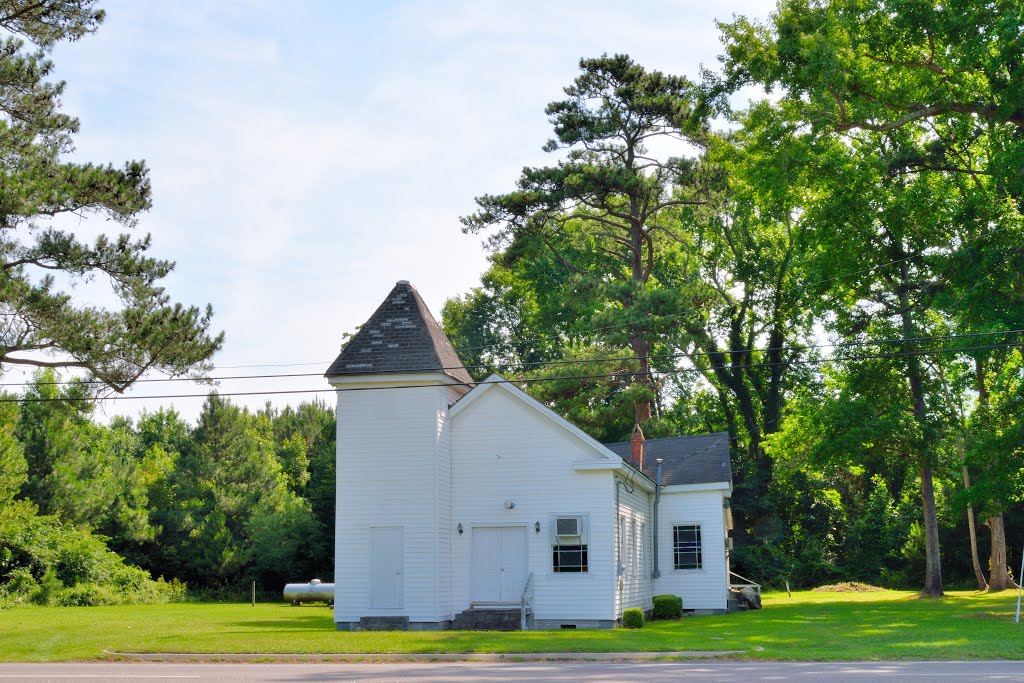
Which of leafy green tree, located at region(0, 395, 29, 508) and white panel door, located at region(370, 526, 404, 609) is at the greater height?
leafy green tree, located at region(0, 395, 29, 508)

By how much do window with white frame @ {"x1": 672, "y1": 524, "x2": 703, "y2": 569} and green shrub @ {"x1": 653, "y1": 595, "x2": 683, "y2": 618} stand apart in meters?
2.28

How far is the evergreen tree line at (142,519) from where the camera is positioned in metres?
37.8

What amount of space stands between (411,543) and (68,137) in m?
12.3

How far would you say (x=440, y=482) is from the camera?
82.0ft

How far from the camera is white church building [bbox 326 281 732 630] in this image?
24.6 metres

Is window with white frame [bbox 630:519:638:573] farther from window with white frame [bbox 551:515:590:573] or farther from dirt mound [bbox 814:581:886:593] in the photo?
dirt mound [bbox 814:581:886:593]

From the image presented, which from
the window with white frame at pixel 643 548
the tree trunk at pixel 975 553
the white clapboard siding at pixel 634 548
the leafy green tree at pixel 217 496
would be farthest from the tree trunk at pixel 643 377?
the leafy green tree at pixel 217 496

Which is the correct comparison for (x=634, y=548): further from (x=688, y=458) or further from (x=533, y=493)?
→ (x=688, y=458)

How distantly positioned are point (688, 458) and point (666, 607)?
5675 millimetres

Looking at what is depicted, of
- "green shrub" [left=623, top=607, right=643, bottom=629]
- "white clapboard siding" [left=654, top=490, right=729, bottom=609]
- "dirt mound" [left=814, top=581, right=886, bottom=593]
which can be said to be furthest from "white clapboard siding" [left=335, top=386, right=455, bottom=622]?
"dirt mound" [left=814, top=581, right=886, bottom=593]

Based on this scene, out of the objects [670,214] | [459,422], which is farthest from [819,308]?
[459,422]

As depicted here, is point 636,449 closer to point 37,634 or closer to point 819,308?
point 819,308

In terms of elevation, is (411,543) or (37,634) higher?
→ (411,543)

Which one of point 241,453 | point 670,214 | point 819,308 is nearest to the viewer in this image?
point 819,308
